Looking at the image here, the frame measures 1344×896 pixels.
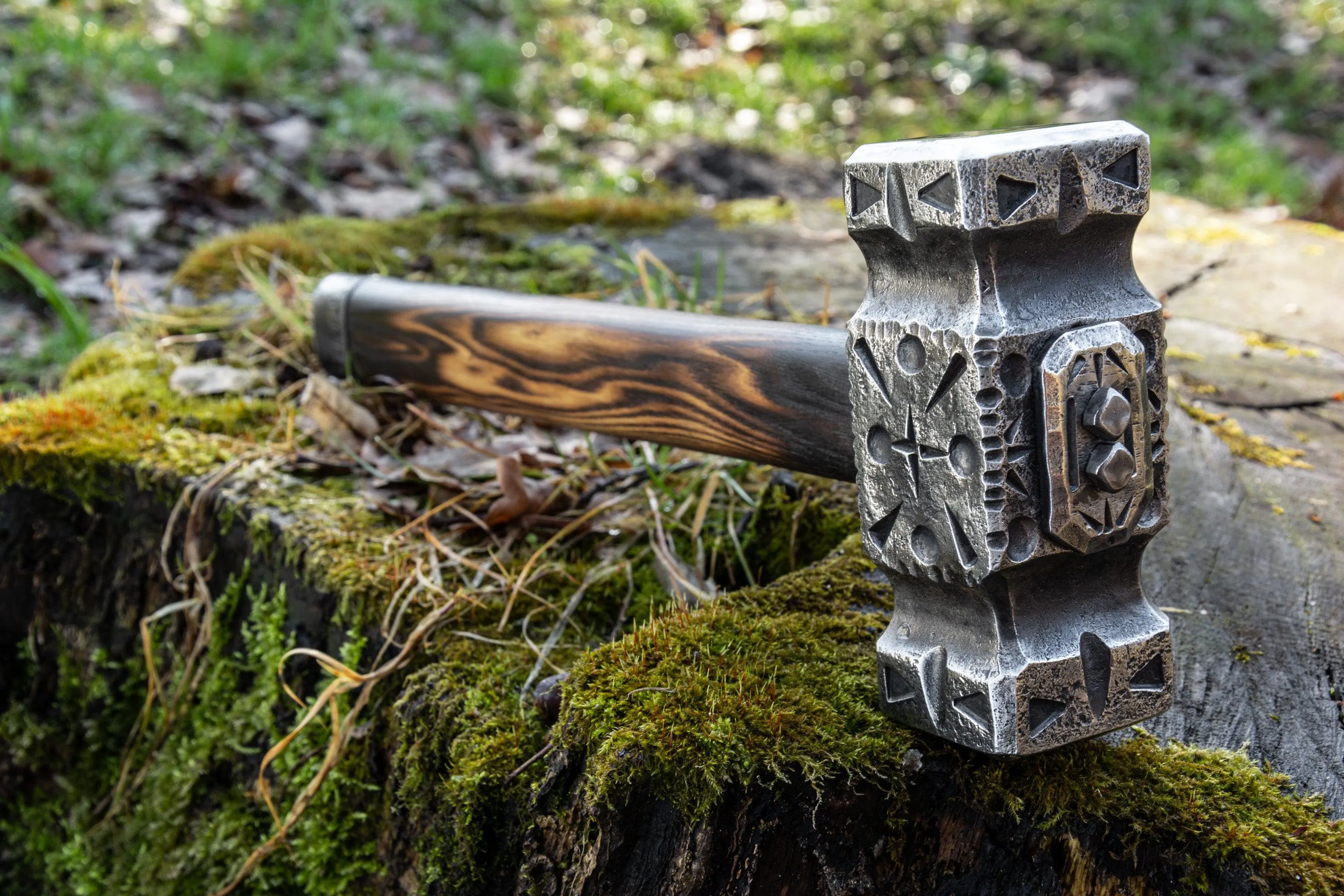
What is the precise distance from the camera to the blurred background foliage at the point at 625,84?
491 cm

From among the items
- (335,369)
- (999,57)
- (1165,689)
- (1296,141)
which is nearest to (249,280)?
(335,369)

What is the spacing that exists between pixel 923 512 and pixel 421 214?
2.84 m

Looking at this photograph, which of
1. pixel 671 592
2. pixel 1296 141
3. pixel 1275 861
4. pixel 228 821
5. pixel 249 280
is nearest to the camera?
pixel 1275 861

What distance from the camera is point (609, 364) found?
1.85 m

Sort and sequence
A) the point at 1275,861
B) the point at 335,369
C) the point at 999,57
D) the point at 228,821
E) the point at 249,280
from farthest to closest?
the point at 999,57 → the point at 249,280 → the point at 335,369 → the point at 228,821 → the point at 1275,861

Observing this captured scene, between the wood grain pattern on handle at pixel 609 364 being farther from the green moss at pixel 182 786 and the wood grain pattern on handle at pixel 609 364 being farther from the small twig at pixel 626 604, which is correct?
the green moss at pixel 182 786

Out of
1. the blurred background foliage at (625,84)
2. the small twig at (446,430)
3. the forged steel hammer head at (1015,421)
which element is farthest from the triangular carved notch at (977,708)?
the blurred background foliage at (625,84)

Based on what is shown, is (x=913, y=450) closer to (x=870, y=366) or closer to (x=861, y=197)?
(x=870, y=366)

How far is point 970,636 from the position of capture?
121 centimetres

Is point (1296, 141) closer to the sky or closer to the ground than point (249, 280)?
closer to the ground

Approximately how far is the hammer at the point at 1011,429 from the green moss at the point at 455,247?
1.86 metres

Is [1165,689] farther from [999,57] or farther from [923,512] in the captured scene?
[999,57]

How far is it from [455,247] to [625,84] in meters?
3.44

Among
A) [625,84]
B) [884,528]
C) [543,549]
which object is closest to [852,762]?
[884,528]
